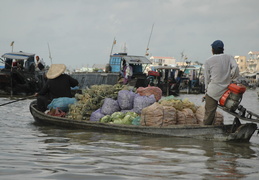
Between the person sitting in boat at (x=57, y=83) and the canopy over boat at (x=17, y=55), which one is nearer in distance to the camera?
the person sitting in boat at (x=57, y=83)

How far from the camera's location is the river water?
12.1 feet

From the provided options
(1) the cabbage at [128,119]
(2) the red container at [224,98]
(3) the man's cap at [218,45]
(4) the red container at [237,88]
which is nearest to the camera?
(4) the red container at [237,88]

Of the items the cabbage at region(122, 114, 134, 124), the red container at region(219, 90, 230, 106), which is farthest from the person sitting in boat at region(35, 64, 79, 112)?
the red container at region(219, 90, 230, 106)

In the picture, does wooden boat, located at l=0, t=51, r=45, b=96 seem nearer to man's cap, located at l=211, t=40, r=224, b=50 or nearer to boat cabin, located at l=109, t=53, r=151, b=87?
boat cabin, located at l=109, t=53, r=151, b=87

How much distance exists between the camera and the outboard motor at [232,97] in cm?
554

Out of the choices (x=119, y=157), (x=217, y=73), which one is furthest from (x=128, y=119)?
(x=119, y=157)

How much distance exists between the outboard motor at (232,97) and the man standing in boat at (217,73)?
14cm

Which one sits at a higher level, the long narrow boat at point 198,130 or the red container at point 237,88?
the red container at point 237,88

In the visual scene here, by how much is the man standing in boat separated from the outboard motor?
0.47 ft

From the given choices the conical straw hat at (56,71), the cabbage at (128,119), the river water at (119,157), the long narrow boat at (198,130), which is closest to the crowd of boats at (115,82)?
the long narrow boat at (198,130)

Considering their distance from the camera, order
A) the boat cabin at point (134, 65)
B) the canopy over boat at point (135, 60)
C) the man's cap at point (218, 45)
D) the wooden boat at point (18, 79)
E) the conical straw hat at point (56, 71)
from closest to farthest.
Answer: the man's cap at point (218, 45), the conical straw hat at point (56, 71), the wooden boat at point (18, 79), the boat cabin at point (134, 65), the canopy over boat at point (135, 60)

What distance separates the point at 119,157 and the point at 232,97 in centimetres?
199

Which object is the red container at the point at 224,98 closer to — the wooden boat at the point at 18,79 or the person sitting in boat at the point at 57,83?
the person sitting in boat at the point at 57,83

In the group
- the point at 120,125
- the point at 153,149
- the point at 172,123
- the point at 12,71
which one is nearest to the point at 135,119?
the point at 120,125
